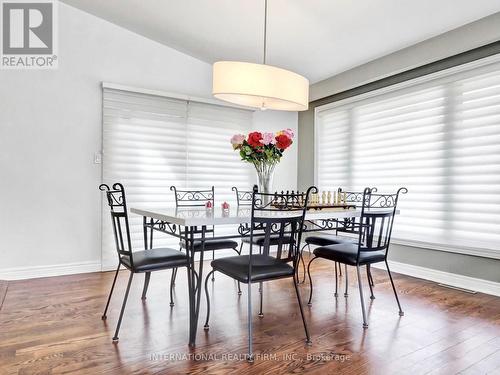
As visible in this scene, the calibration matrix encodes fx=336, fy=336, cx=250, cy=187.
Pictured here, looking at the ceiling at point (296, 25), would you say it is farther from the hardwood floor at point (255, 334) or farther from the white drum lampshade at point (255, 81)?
the hardwood floor at point (255, 334)

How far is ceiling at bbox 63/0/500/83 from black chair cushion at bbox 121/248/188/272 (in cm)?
230

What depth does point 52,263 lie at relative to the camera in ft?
11.3

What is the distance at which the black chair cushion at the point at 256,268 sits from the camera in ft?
6.22

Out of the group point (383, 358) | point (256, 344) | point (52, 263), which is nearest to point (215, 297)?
point (256, 344)

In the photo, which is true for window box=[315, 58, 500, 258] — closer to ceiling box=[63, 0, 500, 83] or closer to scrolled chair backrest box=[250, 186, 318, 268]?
ceiling box=[63, 0, 500, 83]

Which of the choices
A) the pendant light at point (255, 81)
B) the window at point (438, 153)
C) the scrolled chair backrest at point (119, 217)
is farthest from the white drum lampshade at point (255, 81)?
the window at point (438, 153)

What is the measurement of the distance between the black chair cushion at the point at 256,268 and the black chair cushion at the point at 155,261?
25cm

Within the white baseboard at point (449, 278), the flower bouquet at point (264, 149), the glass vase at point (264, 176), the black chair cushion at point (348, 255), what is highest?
the flower bouquet at point (264, 149)

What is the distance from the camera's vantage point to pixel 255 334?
2096mm

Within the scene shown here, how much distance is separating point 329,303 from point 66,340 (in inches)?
72.9

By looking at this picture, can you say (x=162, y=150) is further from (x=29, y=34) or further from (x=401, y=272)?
(x=401, y=272)

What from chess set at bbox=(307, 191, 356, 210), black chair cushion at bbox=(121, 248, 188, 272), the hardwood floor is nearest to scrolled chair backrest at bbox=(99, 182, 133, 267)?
black chair cushion at bbox=(121, 248, 188, 272)

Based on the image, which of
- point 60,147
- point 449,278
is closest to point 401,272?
point 449,278

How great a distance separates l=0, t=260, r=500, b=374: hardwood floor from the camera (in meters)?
1.72
